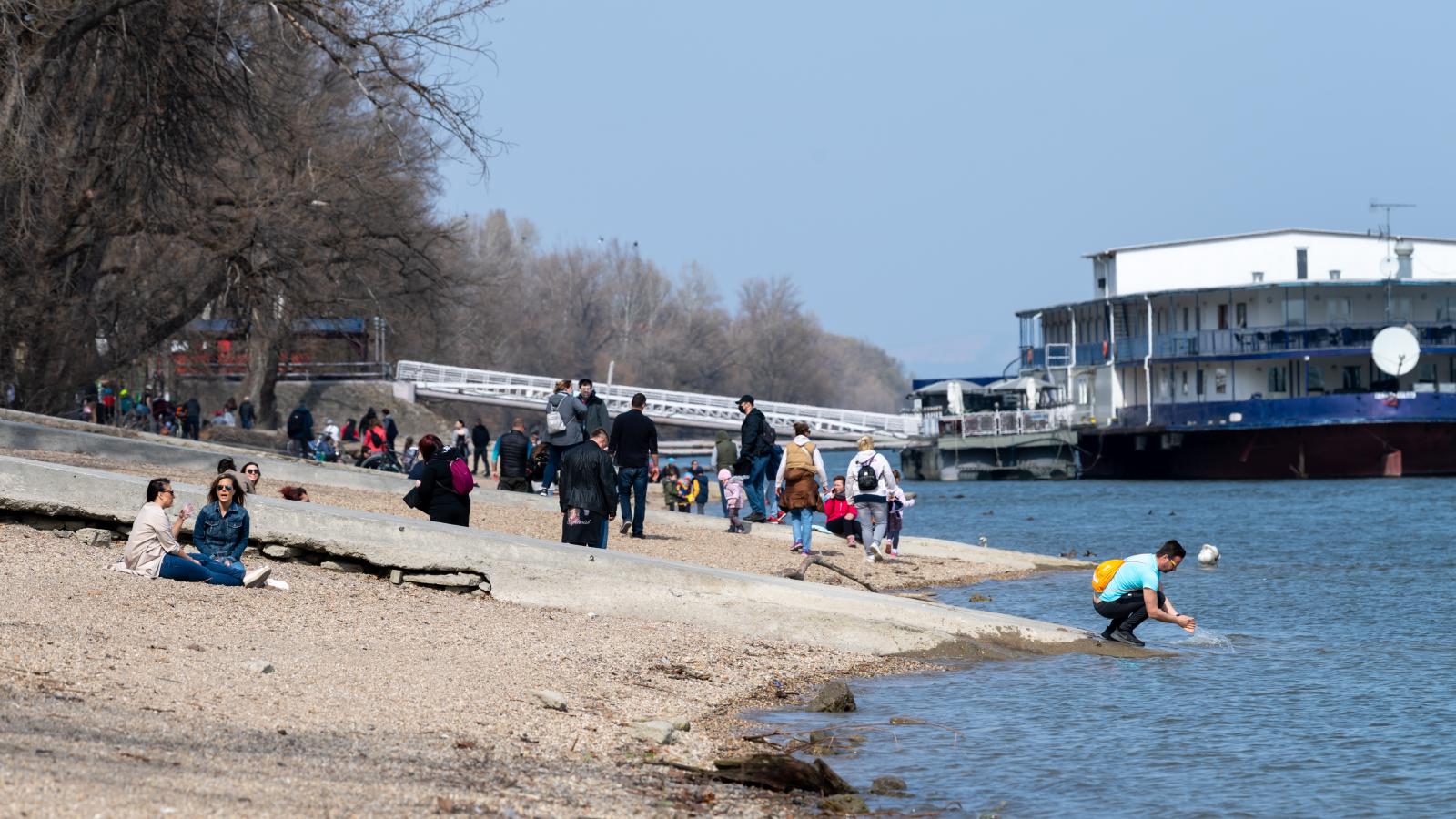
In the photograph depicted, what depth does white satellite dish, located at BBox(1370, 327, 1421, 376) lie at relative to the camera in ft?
206

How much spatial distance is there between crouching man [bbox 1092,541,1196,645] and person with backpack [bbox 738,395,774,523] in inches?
281

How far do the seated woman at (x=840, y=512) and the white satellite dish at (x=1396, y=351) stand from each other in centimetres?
4457

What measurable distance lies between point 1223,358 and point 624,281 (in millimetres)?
76262

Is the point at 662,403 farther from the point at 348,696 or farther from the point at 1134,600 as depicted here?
the point at 348,696

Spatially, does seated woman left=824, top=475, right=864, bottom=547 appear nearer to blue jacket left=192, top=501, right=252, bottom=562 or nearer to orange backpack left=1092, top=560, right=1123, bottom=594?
orange backpack left=1092, top=560, right=1123, bottom=594

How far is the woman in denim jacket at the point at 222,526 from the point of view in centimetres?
1352

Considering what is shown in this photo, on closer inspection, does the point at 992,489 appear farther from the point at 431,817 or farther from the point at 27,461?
the point at 431,817

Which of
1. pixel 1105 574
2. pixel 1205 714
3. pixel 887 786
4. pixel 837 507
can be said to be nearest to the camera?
pixel 887 786

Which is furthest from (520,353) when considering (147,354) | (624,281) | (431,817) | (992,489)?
(431,817)

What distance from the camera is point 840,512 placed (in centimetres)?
2409

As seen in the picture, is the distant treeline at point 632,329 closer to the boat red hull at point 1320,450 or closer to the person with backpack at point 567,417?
the boat red hull at point 1320,450

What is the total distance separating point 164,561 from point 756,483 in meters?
13.3

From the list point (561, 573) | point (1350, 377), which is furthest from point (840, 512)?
point (1350, 377)

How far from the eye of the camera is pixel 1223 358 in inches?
2638
